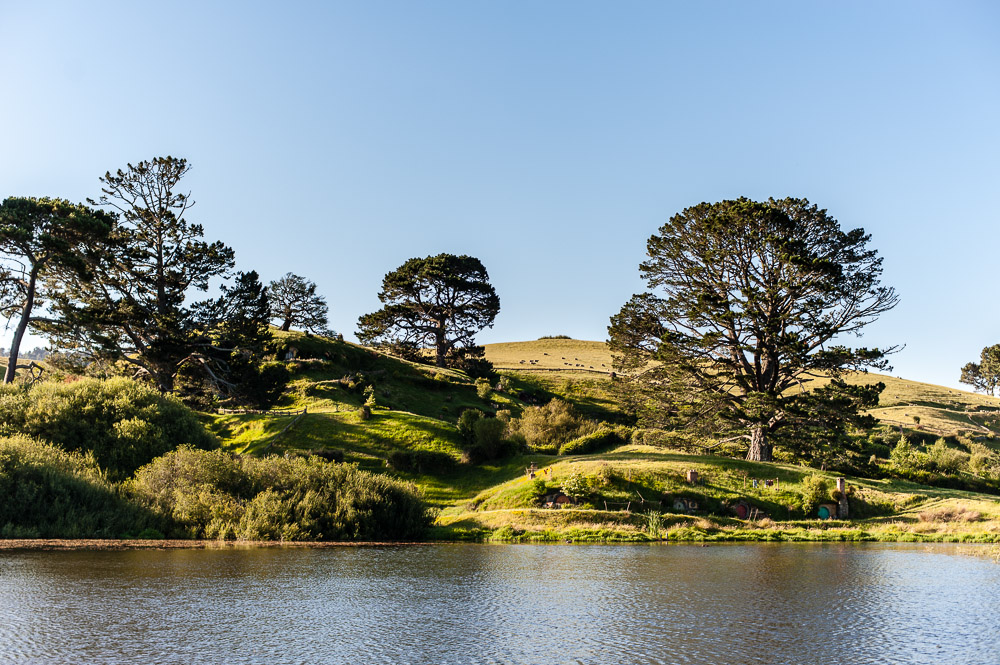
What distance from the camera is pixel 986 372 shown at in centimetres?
14988

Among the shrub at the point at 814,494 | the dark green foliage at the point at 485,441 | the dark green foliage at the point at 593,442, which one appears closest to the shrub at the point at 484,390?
the dark green foliage at the point at 593,442

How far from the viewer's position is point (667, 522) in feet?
135

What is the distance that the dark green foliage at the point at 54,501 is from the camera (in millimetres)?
32188

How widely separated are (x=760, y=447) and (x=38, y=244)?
2298 inches

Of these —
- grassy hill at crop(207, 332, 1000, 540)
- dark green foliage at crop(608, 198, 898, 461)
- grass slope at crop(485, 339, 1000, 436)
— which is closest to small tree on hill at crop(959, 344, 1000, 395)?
grass slope at crop(485, 339, 1000, 436)

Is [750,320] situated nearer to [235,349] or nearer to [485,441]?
[485,441]

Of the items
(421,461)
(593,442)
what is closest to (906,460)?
(593,442)

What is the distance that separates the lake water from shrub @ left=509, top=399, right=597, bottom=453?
112 feet

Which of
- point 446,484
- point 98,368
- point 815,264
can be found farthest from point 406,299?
point 815,264

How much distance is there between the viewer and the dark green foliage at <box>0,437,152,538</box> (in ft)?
106

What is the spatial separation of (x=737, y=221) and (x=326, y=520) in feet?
122

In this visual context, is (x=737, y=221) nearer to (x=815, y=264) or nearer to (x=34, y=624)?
(x=815, y=264)

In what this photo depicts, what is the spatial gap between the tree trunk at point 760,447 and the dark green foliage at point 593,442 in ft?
38.1

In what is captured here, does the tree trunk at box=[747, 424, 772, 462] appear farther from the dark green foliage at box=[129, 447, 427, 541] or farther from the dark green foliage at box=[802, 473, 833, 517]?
the dark green foliage at box=[129, 447, 427, 541]
